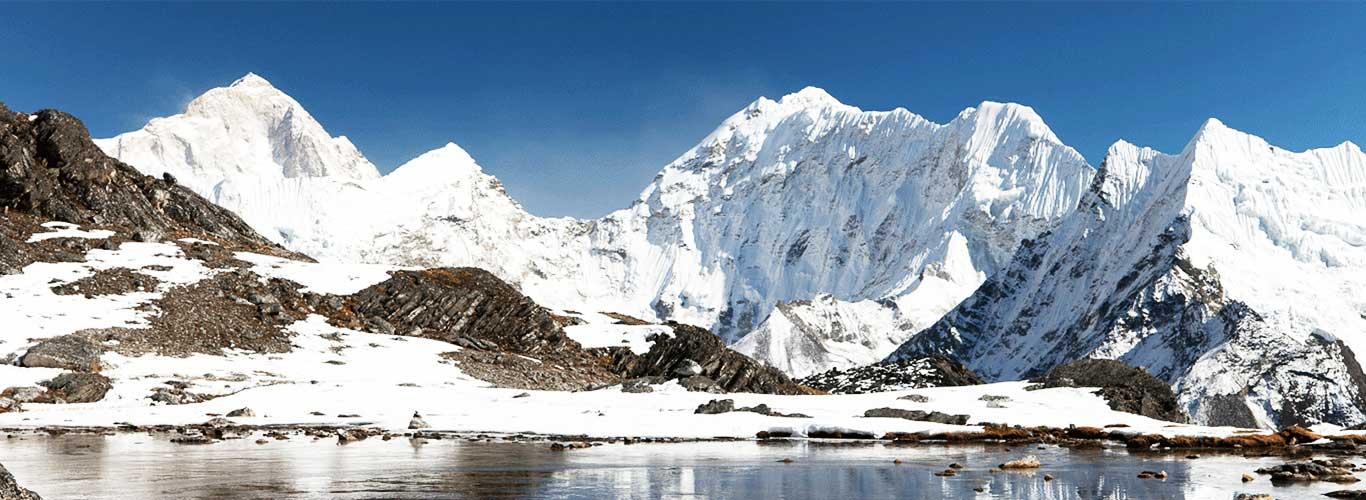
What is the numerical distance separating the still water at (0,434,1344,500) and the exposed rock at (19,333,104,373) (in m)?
28.1

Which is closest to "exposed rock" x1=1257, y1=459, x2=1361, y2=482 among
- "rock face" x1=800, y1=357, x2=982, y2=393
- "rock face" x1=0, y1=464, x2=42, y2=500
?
"rock face" x1=0, y1=464, x2=42, y2=500

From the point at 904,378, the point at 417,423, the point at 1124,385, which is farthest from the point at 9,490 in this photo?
the point at 904,378

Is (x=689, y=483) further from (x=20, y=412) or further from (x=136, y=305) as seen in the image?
(x=136, y=305)

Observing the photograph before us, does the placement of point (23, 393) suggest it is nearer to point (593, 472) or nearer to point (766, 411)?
point (766, 411)

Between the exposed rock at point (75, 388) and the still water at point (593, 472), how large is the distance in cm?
1900

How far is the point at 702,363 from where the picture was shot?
274ft

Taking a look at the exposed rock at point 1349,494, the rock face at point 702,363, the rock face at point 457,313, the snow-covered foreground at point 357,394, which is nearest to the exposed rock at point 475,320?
the rock face at point 457,313

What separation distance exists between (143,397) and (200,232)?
2226 inches

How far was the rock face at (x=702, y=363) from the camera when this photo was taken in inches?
3206

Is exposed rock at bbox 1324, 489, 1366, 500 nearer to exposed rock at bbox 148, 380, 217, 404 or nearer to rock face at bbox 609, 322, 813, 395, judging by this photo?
exposed rock at bbox 148, 380, 217, 404

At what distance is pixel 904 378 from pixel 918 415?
141 ft

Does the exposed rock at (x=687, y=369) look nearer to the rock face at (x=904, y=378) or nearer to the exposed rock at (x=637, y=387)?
the exposed rock at (x=637, y=387)

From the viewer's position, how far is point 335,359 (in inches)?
2990

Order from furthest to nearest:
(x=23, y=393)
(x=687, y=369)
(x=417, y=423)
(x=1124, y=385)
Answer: (x=687, y=369)
(x=1124, y=385)
(x=23, y=393)
(x=417, y=423)
